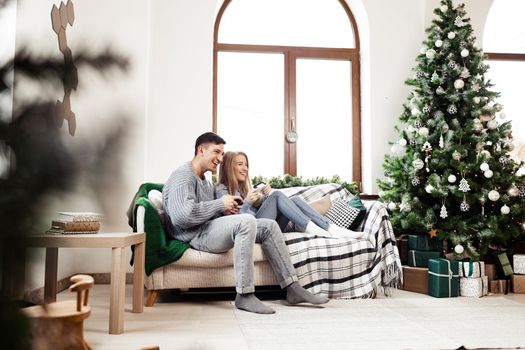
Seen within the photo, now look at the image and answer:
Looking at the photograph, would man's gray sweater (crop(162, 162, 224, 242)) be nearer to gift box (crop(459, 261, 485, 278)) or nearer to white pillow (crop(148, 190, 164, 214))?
white pillow (crop(148, 190, 164, 214))

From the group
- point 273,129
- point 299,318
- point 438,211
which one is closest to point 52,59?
point 299,318

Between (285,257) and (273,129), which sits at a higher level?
(273,129)

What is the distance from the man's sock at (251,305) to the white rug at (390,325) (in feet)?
0.11

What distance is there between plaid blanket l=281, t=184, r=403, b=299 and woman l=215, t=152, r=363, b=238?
3.6 inches

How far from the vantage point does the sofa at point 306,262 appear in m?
2.70

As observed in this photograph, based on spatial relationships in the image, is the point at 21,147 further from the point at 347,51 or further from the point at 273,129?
the point at 347,51

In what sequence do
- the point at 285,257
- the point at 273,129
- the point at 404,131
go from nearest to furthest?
the point at 285,257 → the point at 404,131 → the point at 273,129

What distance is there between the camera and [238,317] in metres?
2.35

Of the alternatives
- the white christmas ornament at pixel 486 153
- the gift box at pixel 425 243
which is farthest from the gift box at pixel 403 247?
the white christmas ornament at pixel 486 153

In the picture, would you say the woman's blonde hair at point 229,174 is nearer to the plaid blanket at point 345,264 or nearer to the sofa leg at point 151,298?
the plaid blanket at point 345,264

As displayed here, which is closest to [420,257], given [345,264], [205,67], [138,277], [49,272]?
[345,264]

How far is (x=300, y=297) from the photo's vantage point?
8.58 feet

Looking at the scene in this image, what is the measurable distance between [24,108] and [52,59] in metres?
0.04

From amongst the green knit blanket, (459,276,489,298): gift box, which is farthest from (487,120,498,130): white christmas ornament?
the green knit blanket
